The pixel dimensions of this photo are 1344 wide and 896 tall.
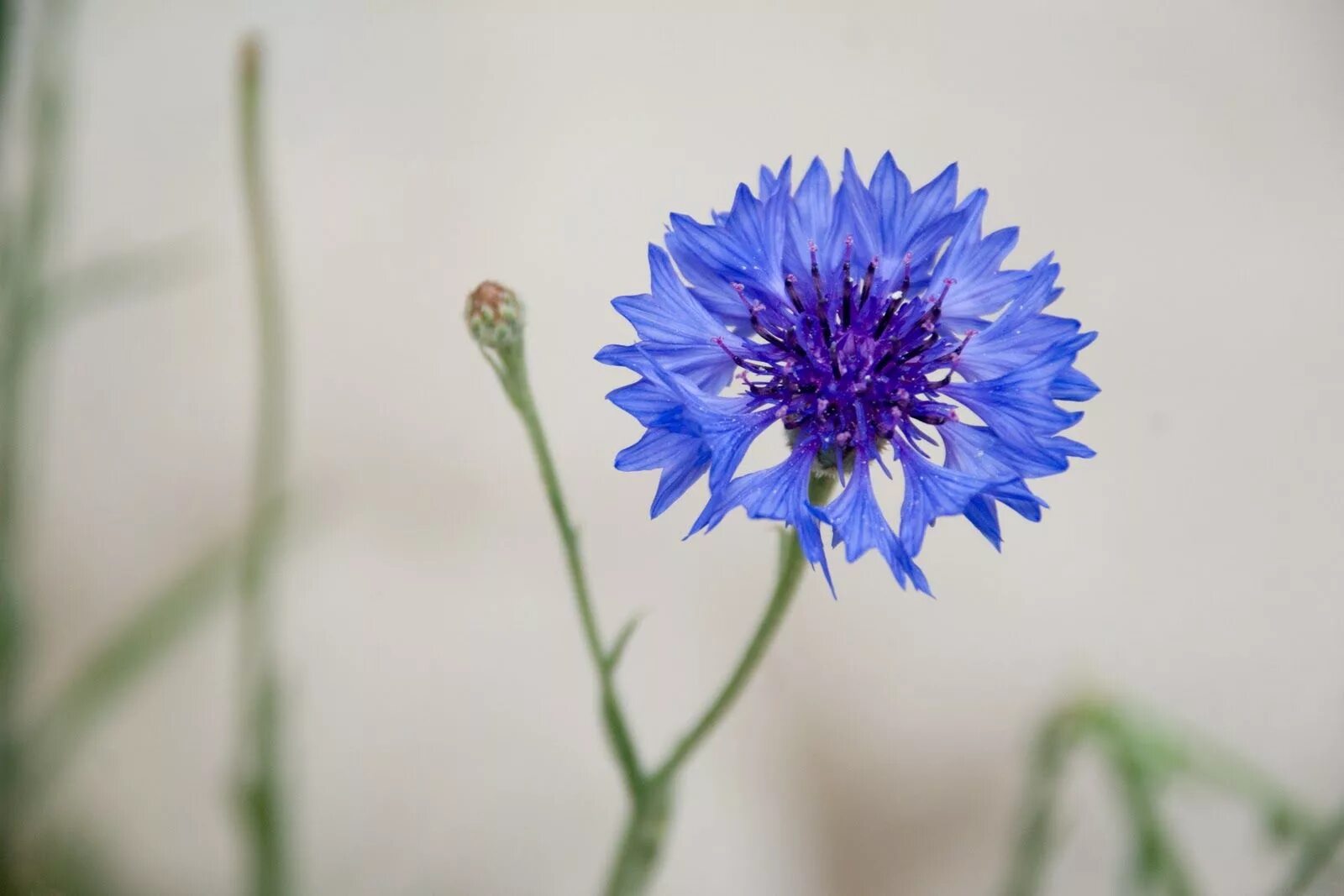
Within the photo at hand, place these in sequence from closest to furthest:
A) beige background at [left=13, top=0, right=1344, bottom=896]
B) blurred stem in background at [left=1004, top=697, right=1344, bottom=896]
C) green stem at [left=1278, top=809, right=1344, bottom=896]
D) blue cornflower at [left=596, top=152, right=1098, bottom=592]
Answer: blue cornflower at [left=596, top=152, right=1098, bottom=592] < green stem at [left=1278, top=809, right=1344, bottom=896] < blurred stem in background at [left=1004, top=697, right=1344, bottom=896] < beige background at [left=13, top=0, right=1344, bottom=896]

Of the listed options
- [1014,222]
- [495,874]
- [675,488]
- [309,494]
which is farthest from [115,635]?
[1014,222]

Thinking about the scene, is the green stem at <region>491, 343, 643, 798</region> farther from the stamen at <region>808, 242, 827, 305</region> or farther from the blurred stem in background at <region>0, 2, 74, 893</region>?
the blurred stem in background at <region>0, 2, 74, 893</region>

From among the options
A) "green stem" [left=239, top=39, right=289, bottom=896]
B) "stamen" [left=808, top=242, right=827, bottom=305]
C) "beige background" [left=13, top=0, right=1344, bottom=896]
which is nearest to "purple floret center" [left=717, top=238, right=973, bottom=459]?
"stamen" [left=808, top=242, right=827, bottom=305]

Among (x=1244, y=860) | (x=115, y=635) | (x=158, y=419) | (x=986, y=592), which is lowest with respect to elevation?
(x=1244, y=860)

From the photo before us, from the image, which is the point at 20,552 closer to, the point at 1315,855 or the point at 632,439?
the point at 632,439

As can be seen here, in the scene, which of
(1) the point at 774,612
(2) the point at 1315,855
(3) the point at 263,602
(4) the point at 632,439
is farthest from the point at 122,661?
(2) the point at 1315,855

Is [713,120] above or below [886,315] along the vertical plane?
above

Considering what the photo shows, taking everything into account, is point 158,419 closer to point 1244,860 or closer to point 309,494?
point 309,494
